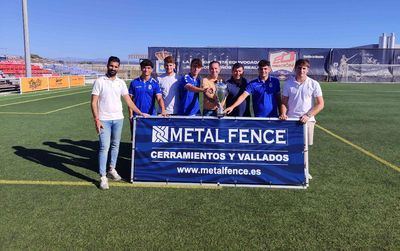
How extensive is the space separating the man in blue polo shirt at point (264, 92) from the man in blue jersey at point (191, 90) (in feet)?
2.04

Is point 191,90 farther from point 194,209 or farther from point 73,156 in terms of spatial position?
point 73,156

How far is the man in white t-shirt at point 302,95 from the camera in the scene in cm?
514

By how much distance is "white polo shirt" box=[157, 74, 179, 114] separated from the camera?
5.72 metres

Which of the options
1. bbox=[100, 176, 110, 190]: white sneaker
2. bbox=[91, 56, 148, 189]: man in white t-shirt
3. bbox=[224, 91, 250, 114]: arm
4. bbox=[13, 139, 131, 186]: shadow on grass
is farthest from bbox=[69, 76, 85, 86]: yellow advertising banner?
bbox=[224, 91, 250, 114]: arm

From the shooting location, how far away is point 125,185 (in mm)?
5266

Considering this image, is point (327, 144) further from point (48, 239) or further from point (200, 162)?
point (48, 239)

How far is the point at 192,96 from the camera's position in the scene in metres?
5.70

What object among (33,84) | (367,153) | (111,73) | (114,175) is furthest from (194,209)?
(33,84)

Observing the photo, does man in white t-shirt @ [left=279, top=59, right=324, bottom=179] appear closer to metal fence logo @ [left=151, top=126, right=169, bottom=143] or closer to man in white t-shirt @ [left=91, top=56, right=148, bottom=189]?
metal fence logo @ [left=151, top=126, right=169, bottom=143]

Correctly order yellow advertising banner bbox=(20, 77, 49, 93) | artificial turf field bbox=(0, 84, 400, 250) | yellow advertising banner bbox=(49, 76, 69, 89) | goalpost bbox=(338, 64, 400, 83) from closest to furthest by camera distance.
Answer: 1. artificial turf field bbox=(0, 84, 400, 250)
2. yellow advertising banner bbox=(20, 77, 49, 93)
3. yellow advertising banner bbox=(49, 76, 69, 89)
4. goalpost bbox=(338, 64, 400, 83)

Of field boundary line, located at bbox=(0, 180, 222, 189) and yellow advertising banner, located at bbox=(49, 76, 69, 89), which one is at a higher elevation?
yellow advertising banner, located at bbox=(49, 76, 69, 89)

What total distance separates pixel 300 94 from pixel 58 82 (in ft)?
83.9

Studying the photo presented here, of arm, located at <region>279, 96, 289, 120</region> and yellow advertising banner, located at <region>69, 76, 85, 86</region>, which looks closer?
arm, located at <region>279, 96, 289, 120</region>

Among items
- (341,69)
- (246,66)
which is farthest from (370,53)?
(246,66)
